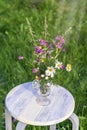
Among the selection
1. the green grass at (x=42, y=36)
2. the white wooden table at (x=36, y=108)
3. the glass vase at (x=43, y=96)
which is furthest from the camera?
the green grass at (x=42, y=36)

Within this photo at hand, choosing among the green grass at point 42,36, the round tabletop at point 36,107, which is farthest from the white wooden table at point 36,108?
the green grass at point 42,36

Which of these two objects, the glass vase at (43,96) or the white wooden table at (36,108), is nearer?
the white wooden table at (36,108)

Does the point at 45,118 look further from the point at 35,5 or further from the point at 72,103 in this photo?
the point at 35,5

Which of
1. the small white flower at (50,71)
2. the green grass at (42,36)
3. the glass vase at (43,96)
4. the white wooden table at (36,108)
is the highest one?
the small white flower at (50,71)

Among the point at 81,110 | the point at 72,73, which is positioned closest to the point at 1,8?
the point at 72,73

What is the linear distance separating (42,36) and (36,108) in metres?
1.59

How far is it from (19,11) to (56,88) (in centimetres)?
210

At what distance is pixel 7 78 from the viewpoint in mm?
3660

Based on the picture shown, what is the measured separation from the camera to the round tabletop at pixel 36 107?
2.43 m

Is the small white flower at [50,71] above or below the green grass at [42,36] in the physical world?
above

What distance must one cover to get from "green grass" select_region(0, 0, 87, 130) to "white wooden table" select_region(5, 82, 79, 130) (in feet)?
1.29

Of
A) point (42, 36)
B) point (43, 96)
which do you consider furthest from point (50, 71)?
point (42, 36)

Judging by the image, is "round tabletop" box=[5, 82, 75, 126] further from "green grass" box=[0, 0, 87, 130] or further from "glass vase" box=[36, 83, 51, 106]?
"green grass" box=[0, 0, 87, 130]

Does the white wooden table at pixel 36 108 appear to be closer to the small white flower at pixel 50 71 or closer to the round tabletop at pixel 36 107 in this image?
the round tabletop at pixel 36 107
